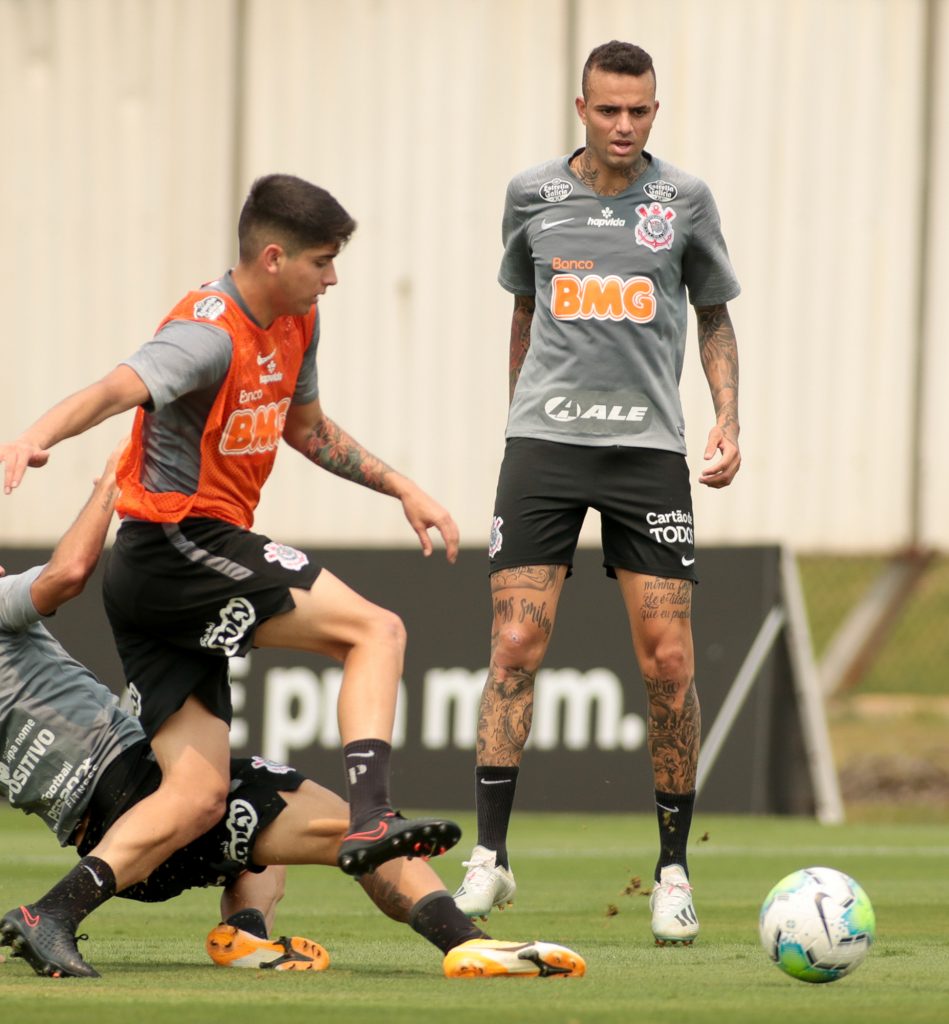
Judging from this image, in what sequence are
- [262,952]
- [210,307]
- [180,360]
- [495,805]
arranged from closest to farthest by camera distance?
1. [180,360]
2. [210,307]
3. [262,952]
4. [495,805]

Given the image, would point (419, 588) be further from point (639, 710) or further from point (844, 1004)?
point (844, 1004)

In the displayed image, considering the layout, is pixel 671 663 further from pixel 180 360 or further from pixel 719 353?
pixel 180 360

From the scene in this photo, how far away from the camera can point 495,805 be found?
5922mm

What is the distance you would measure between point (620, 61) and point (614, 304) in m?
0.71

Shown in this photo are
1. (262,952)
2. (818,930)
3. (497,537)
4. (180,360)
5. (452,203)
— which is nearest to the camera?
(818,930)

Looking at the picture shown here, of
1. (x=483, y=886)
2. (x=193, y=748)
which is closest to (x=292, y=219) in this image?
(x=193, y=748)

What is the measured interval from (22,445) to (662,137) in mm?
9406

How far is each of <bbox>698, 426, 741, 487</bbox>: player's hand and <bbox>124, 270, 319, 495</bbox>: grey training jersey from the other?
1577mm

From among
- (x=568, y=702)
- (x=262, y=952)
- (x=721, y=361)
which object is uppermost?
(x=721, y=361)

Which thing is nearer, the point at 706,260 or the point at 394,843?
the point at 394,843

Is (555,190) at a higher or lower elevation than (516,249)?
higher

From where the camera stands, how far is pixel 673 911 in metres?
5.66

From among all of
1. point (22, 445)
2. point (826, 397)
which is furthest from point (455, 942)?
point (826, 397)

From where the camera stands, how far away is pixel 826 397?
13.0 metres
